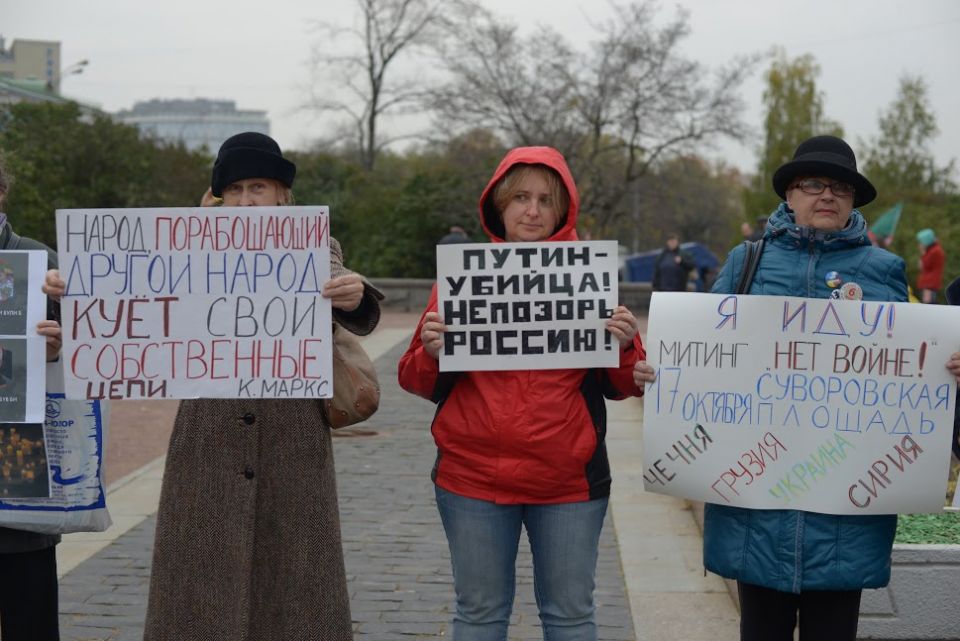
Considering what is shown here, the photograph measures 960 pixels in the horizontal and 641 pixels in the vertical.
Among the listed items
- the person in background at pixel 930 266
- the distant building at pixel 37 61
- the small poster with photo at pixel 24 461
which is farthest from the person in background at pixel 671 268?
the distant building at pixel 37 61

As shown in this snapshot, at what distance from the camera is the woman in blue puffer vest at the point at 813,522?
3279 millimetres

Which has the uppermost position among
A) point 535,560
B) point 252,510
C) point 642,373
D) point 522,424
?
point 642,373

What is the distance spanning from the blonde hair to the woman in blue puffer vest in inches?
23.7

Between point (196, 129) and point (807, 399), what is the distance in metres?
161

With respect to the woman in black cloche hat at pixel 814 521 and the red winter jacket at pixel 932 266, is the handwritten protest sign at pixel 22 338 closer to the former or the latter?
the woman in black cloche hat at pixel 814 521

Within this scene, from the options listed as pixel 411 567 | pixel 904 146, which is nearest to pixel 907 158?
pixel 904 146

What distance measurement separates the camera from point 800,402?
11.5 feet

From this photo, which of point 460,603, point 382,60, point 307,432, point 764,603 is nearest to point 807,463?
point 764,603

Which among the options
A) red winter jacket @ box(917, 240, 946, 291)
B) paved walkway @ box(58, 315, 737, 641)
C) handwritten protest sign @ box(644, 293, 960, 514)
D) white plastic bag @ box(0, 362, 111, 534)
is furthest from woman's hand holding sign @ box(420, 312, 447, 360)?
red winter jacket @ box(917, 240, 946, 291)

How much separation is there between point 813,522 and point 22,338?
2.36 metres

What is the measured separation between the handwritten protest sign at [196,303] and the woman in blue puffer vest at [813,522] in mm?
1298

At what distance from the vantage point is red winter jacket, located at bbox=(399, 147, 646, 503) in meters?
3.32

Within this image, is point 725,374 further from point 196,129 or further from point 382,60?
point 196,129

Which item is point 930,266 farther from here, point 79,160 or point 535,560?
point 535,560
